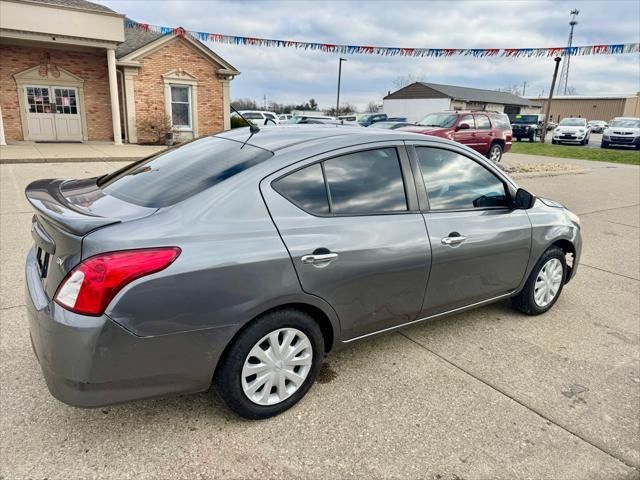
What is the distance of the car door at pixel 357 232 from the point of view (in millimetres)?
2506

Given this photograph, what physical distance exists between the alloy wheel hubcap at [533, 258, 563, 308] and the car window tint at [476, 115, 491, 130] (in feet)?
37.4

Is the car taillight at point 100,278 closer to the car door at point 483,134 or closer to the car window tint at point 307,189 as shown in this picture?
the car window tint at point 307,189

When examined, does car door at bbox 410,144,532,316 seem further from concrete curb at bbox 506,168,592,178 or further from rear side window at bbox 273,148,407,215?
concrete curb at bbox 506,168,592,178

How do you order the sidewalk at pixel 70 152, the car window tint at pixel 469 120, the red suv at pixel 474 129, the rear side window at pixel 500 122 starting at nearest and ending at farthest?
the sidewalk at pixel 70 152, the red suv at pixel 474 129, the car window tint at pixel 469 120, the rear side window at pixel 500 122

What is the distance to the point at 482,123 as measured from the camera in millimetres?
14688

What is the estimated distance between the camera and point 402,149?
3.07m

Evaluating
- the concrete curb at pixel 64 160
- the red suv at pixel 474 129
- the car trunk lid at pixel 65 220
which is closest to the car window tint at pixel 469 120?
the red suv at pixel 474 129

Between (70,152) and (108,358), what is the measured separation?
45.7 feet

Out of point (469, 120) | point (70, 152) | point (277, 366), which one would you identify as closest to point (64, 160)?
point (70, 152)

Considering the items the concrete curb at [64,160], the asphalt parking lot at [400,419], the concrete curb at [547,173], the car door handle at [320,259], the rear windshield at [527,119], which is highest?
the rear windshield at [527,119]

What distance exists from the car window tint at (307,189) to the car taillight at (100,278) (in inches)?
32.2

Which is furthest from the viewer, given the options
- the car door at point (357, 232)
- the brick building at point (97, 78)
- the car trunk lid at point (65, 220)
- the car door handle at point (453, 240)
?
the brick building at point (97, 78)

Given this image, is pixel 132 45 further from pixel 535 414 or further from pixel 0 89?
pixel 535 414

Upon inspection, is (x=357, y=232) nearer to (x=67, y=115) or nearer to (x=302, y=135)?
(x=302, y=135)
